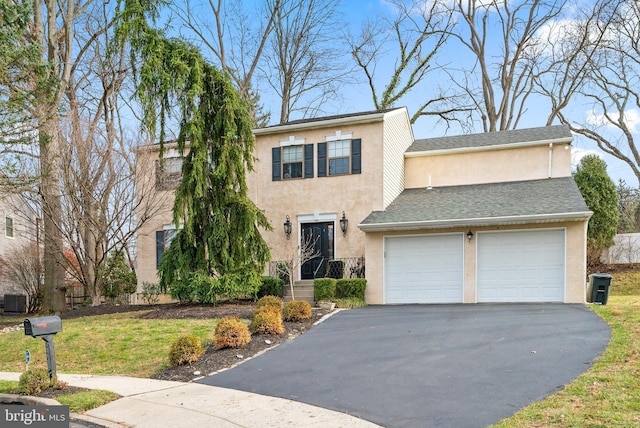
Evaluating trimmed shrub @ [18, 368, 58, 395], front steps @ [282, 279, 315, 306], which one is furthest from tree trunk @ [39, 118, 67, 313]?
front steps @ [282, 279, 315, 306]

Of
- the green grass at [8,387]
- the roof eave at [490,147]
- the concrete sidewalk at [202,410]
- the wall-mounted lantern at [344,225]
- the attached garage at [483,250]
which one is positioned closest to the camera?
the concrete sidewalk at [202,410]

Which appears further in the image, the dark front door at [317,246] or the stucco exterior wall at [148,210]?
the stucco exterior wall at [148,210]

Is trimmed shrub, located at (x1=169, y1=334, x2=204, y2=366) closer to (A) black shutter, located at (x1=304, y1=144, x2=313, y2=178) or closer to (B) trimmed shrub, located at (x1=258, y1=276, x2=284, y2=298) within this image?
(B) trimmed shrub, located at (x1=258, y1=276, x2=284, y2=298)

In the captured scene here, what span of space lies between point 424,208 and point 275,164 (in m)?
5.75

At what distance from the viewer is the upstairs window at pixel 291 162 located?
1780 cm

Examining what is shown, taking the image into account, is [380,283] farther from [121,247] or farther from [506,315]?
[121,247]

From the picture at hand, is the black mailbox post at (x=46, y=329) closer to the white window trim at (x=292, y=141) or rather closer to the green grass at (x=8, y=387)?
the green grass at (x=8, y=387)

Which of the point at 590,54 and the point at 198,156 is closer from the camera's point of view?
the point at 198,156

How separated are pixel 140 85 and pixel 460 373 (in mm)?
11515

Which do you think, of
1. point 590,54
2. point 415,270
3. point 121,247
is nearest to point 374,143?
point 415,270

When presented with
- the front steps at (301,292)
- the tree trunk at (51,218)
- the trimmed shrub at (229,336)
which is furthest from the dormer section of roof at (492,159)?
the tree trunk at (51,218)

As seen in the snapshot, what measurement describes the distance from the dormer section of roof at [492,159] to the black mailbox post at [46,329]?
14268 mm

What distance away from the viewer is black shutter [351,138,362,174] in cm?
1691

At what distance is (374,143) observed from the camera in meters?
16.8
